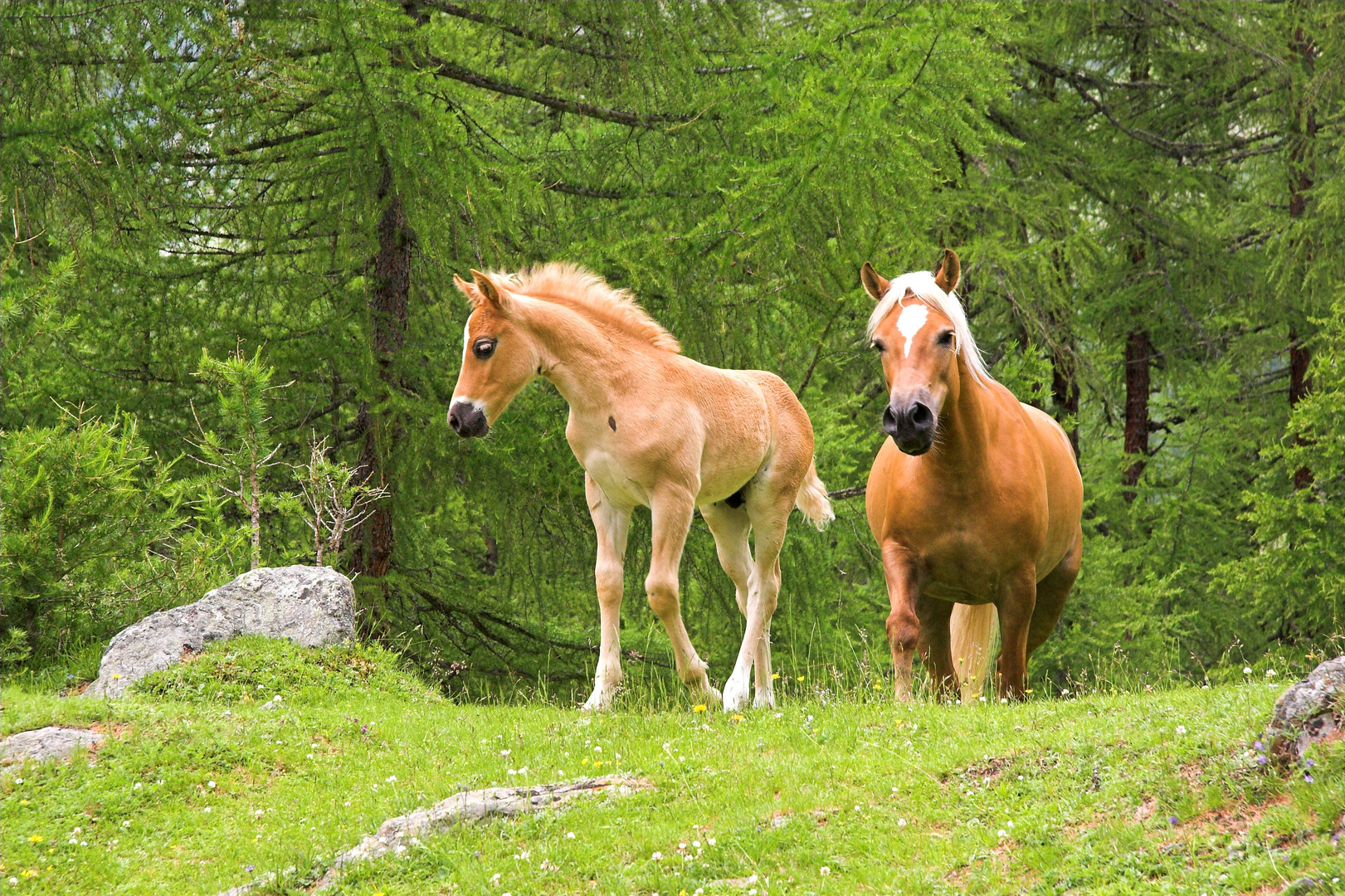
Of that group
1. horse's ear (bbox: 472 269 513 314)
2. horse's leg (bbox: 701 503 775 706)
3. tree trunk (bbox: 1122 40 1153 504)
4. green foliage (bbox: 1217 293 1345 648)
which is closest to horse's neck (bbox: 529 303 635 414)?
horse's ear (bbox: 472 269 513 314)

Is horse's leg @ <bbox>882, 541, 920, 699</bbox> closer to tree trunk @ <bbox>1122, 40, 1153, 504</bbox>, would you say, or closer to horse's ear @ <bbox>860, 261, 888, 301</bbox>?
horse's ear @ <bbox>860, 261, 888, 301</bbox>

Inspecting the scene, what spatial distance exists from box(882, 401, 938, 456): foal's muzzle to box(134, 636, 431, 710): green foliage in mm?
4703

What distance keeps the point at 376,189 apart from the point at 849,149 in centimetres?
496

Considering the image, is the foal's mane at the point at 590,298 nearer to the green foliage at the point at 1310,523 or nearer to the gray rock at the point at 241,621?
the gray rock at the point at 241,621

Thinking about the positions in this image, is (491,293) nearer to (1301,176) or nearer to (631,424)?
(631,424)

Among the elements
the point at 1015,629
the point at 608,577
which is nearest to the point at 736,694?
the point at 608,577

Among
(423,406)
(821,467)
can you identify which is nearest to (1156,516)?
(821,467)

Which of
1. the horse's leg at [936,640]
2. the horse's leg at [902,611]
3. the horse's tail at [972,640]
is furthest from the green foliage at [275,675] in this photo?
the horse's tail at [972,640]

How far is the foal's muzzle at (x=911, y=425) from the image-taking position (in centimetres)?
644

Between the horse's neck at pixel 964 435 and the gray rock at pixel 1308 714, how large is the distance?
9.35 feet

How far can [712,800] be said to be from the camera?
552cm

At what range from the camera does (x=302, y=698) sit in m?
8.29

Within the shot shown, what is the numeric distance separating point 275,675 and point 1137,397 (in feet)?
62.1

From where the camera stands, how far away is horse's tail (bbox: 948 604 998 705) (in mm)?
8719
